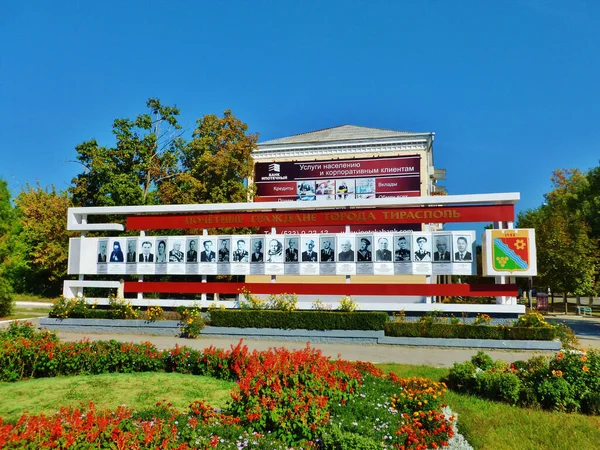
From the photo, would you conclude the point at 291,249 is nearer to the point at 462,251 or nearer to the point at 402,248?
the point at 402,248

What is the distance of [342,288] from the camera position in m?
16.7

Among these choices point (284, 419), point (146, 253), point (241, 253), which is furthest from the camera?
point (146, 253)

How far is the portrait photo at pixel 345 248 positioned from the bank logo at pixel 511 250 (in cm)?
507

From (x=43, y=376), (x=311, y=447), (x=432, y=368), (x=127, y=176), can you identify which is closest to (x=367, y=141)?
(x=127, y=176)

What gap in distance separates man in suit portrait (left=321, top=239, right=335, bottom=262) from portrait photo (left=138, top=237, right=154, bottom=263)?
7.35m

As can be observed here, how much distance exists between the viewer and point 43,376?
31.4ft

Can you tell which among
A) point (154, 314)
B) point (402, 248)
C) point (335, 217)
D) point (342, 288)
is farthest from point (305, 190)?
point (154, 314)

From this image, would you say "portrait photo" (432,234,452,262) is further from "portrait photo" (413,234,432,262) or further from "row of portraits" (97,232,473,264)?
"portrait photo" (413,234,432,262)

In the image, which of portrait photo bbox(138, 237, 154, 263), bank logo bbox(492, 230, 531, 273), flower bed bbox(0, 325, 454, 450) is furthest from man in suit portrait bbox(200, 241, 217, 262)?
flower bed bbox(0, 325, 454, 450)

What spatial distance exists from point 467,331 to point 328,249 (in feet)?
18.9

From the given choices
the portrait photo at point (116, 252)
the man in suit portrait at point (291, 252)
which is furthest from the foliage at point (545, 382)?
the portrait photo at point (116, 252)

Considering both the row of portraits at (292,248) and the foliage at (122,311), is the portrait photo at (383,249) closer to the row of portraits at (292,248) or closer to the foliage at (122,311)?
the row of portraits at (292,248)

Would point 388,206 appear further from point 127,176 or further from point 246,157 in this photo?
point 127,176

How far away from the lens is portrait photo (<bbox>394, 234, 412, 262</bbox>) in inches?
639
